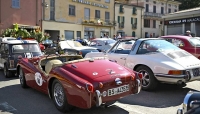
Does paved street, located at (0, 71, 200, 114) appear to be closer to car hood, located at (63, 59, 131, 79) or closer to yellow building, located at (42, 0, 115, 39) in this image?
car hood, located at (63, 59, 131, 79)

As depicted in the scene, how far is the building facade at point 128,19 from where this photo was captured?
3950 centimetres

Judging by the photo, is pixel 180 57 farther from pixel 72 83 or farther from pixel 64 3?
pixel 64 3

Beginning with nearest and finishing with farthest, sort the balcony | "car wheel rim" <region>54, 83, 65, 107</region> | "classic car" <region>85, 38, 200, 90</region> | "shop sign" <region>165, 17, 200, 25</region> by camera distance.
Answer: "car wheel rim" <region>54, 83, 65, 107</region>
"classic car" <region>85, 38, 200, 90</region>
"shop sign" <region>165, 17, 200, 25</region>
the balcony

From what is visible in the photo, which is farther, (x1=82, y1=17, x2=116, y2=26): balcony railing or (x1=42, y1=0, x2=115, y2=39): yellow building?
(x1=82, y1=17, x2=116, y2=26): balcony railing

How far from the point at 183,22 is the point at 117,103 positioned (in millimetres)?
17397

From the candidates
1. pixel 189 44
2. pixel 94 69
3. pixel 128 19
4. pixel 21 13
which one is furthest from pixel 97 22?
pixel 94 69

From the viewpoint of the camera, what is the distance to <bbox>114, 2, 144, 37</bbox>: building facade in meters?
39.5

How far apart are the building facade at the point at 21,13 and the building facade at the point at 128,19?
50.8ft

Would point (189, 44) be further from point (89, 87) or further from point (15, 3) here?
point (15, 3)

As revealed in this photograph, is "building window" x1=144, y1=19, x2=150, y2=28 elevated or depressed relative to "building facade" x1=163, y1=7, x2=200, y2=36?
elevated

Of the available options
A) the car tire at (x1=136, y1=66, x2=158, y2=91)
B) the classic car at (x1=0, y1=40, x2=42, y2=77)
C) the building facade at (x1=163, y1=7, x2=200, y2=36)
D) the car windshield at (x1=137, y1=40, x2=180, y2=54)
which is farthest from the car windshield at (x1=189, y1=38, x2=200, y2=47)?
the building facade at (x1=163, y1=7, x2=200, y2=36)

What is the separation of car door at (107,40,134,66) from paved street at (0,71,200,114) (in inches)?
56.2

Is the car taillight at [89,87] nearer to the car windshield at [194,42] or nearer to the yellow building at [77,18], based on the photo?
the car windshield at [194,42]

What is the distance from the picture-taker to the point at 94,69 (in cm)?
465
